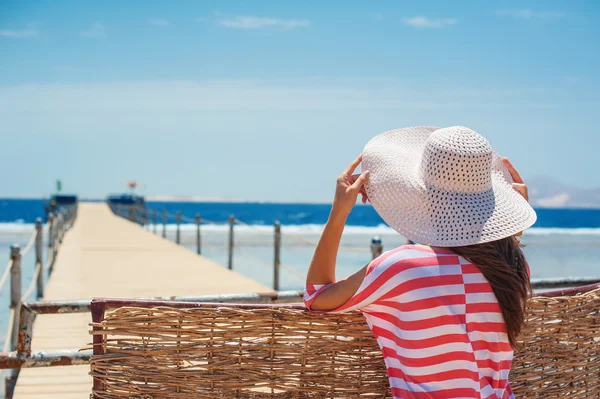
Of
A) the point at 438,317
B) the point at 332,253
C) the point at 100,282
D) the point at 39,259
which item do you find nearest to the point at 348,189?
the point at 332,253

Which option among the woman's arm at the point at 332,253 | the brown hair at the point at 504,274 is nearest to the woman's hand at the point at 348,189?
the woman's arm at the point at 332,253

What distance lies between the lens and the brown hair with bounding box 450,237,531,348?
1.53 metres

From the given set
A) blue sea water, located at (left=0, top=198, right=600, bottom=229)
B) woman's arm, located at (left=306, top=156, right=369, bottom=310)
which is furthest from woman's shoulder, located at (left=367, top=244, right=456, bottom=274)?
blue sea water, located at (left=0, top=198, right=600, bottom=229)

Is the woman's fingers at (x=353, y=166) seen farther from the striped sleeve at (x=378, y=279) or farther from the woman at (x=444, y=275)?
the striped sleeve at (x=378, y=279)

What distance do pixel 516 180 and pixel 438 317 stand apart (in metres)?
0.64

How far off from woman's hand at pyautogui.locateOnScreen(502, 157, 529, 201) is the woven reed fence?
23.6 inches

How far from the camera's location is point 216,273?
8.30 meters

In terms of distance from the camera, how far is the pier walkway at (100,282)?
3.65 m

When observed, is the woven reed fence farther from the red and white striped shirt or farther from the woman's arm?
the red and white striped shirt

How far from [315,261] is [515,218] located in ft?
1.64

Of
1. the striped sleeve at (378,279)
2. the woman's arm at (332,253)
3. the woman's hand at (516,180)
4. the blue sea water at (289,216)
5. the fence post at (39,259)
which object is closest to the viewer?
the striped sleeve at (378,279)

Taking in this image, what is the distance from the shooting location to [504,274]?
1533 millimetres

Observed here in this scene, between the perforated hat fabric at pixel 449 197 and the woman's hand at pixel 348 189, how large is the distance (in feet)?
0.12

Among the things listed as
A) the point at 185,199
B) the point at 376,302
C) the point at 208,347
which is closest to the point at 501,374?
the point at 376,302
